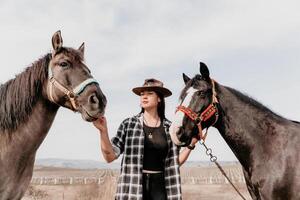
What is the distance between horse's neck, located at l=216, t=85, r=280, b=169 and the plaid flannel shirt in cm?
81

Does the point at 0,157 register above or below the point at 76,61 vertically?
below

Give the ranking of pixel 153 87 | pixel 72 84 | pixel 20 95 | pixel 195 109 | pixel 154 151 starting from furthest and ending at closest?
pixel 195 109
pixel 153 87
pixel 154 151
pixel 20 95
pixel 72 84

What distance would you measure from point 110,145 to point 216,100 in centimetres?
163

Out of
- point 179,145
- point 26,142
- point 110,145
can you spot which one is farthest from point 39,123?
point 179,145

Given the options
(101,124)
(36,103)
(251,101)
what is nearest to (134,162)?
(101,124)

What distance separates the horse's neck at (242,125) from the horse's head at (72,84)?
6.21ft

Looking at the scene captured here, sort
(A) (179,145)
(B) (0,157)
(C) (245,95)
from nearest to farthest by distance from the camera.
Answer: (B) (0,157), (A) (179,145), (C) (245,95)

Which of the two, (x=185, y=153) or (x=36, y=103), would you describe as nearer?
(x=36, y=103)

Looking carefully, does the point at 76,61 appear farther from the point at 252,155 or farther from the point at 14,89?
the point at 252,155

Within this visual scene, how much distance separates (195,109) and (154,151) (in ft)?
2.65

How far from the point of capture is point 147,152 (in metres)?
5.19

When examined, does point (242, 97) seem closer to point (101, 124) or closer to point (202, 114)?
point (202, 114)

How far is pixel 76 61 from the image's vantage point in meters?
4.89

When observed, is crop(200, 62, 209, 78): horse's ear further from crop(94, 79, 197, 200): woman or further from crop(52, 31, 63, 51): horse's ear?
crop(52, 31, 63, 51): horse's ear
